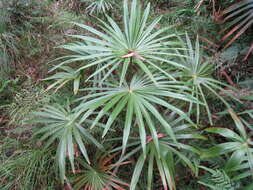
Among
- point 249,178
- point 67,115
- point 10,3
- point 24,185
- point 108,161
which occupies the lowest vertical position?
point 24,185

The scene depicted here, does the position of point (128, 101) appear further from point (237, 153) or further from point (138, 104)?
point (237, 153)

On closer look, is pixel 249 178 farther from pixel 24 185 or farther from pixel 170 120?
pixel 24 185

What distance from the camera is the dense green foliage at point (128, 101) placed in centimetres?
159

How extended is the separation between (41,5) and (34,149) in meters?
1.89

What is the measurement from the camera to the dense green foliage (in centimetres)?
159

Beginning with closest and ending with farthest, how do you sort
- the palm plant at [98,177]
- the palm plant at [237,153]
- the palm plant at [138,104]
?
the palm plant at [138,104] < the palm plant at [237,153] < the palm plant at [98,177]

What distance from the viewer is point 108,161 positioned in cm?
193

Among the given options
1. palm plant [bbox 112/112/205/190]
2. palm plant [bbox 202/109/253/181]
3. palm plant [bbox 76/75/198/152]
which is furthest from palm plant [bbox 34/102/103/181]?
palm plant [bbox 202/109/253/181]

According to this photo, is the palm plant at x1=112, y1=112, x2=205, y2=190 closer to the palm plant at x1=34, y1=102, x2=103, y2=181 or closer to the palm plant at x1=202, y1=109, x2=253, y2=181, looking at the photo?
the palm plant at x1=202, y1=109, x2=253, y2=181

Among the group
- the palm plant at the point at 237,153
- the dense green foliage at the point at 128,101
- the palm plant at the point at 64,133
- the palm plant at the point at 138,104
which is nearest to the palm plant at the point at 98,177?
the dense green foliage at the point at 128,101

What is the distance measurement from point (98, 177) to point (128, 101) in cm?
64

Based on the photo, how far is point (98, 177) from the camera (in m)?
1.79

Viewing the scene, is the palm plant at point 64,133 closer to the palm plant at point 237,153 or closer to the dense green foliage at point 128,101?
the dense green foliage at point 128,101

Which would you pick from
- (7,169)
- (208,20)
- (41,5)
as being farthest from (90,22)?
(7,169)
